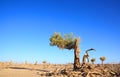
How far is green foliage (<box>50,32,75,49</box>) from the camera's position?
3109 cm

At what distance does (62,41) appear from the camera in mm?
32219

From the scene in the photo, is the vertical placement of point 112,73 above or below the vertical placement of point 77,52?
below

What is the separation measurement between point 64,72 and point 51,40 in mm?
12929

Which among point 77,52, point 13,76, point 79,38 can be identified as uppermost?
point 79,38

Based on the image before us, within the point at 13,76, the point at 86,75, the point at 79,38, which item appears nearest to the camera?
the point at 86,75

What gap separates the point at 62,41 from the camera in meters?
32.2

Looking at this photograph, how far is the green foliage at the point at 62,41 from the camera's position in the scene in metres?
31.1

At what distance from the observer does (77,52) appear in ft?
85.1

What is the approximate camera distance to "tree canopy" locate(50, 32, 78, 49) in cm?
3107

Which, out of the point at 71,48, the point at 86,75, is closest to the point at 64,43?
the point at 71,48

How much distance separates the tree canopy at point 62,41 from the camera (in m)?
31.1

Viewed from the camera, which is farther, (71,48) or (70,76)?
(71,48)

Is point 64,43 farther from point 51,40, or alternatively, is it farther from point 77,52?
point 77,52

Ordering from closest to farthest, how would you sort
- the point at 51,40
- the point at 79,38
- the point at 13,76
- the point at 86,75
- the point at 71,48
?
the point at 86,75 → the point at 13,76 → the point at 79,38 → the point at 71,48 → the point at 51,40
